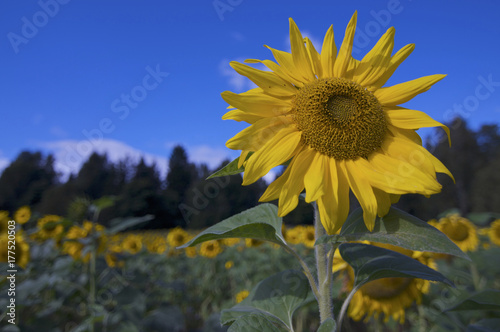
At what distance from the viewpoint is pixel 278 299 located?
3.58 ft

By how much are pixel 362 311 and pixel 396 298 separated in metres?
0.20

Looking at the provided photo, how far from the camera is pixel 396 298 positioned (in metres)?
1.71

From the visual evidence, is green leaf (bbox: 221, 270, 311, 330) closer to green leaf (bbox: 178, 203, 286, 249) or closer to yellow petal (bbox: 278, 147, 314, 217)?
green leaf (bbox: 178, 203, 286, 249)

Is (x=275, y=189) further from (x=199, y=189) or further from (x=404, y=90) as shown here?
(x=199, y=189)

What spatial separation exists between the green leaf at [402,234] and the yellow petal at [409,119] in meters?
0.27

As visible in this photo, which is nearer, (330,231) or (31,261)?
(330,231)

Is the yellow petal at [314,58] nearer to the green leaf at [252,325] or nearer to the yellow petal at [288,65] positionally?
the yellow petal at [288,65]

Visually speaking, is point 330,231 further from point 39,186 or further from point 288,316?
point 39,186

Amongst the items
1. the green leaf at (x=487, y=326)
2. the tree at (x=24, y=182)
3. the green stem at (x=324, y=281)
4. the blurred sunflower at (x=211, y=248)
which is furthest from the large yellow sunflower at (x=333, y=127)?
the tree at (x=24, y=182)

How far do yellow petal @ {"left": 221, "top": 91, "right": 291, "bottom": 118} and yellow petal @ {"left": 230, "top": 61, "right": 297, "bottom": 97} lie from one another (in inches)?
0.9

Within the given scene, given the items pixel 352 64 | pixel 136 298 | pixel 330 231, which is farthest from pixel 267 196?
pixel 136 298

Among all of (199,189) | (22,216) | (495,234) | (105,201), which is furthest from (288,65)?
(199,189)

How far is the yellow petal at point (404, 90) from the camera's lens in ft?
3.31

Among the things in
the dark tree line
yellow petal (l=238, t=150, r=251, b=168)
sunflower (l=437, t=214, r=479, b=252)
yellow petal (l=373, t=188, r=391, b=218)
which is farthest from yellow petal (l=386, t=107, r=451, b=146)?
the dark tree line
